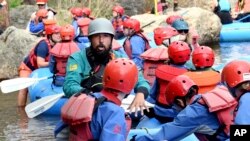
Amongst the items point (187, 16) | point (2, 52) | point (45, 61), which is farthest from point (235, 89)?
point (187, 16)

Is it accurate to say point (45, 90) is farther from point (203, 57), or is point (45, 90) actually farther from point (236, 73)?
point (236, 73)

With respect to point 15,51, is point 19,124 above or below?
below

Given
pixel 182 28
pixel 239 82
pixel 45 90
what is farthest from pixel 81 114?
pixel 182 28

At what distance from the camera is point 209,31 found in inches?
672

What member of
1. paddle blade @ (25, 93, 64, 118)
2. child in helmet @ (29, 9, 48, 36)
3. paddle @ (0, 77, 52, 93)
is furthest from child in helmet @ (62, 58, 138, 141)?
child in helmet @ (29, 9, 48, 36)

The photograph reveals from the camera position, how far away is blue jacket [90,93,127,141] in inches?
172

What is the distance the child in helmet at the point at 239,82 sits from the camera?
4355 millimetres

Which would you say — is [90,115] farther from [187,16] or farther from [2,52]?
[187,16]

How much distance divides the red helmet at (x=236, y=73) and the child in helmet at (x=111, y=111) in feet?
2.10

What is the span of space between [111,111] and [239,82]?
2.96ft

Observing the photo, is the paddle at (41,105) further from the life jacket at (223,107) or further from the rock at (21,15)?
the rock at (21,15)

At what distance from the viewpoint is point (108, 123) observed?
14.4ft

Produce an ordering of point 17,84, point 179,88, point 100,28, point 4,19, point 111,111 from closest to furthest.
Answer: point 111,111 → point 179,88 → point 100,28 → point 17,84 → point 4,19

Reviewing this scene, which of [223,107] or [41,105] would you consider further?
[41,105]
